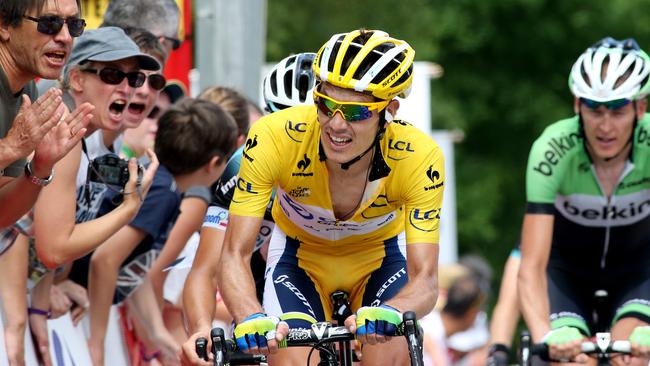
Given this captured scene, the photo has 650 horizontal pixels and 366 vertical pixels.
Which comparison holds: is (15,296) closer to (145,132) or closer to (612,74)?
(145,132)

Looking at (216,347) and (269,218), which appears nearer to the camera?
(216,347)

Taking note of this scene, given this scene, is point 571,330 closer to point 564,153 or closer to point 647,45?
point 564,153

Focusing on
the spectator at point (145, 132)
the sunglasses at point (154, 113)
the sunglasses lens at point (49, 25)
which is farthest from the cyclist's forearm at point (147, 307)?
the sunglasses lens at point (49, 25)

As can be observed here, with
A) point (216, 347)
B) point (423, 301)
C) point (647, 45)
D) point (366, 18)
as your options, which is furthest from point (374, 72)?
point (647, 45)

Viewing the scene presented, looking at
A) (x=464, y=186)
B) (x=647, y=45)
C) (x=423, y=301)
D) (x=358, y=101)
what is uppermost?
(x=358, y=101)

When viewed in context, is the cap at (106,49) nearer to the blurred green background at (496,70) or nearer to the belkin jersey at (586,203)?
the belkin jersey at (586,203)

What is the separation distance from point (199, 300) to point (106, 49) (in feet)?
5.08

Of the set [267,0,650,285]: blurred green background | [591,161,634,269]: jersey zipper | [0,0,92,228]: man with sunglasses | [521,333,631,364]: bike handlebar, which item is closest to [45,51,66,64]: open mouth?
[0,0,92,228]: man with sunglasses

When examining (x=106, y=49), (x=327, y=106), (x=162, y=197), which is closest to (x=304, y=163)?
(x=327, y=106)

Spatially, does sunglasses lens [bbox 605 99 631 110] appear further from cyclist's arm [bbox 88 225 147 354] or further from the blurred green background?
the blurred green background

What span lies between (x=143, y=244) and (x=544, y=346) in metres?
2.51

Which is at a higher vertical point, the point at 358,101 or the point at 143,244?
the point at 358,101

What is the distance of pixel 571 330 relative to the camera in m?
7.93

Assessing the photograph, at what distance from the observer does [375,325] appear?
6527 millimetres
